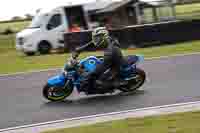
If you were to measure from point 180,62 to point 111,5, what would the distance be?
15.4 m

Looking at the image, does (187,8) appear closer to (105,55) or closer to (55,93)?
(105,55)

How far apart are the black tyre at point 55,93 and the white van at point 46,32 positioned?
48.1ft

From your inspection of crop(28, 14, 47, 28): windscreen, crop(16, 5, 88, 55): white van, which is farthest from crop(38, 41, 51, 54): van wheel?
crop(28, 14, 47, 28): windscreen

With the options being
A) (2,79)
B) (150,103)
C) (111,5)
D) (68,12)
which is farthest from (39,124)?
(111,5)

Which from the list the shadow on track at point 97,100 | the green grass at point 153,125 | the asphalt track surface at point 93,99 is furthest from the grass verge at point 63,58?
the green grass at point 153,125

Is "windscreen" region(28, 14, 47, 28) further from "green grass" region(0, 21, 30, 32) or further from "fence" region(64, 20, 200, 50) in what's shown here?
"green grass" region(0, 21, 30, 32)

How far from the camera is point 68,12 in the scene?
3028 centimetres

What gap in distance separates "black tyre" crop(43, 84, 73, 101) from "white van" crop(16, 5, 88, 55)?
14.7m

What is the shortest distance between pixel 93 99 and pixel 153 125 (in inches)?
150

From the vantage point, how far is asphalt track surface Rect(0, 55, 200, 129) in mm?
11289

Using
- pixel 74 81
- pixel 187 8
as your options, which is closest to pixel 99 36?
pixel 74 81

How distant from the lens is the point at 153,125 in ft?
29.9

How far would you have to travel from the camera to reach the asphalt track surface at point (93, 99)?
11.3 meters

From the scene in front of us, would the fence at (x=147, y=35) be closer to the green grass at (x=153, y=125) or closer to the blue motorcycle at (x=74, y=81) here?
the blue motorcycle at (x=74, y=81)
